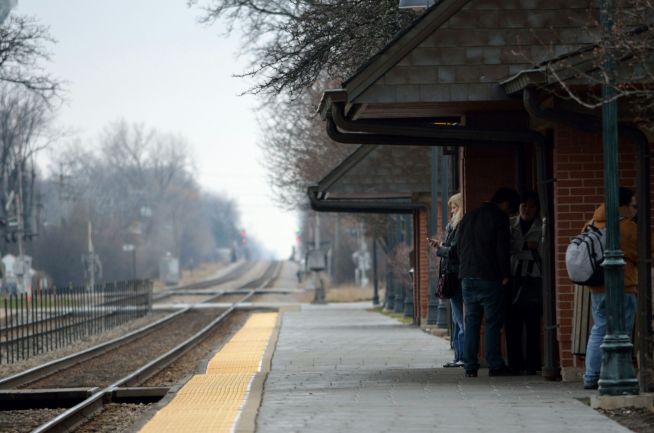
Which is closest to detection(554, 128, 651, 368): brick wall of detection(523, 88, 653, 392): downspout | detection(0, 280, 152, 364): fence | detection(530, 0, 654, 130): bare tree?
detection(530, 0, 654, 130): bare tree

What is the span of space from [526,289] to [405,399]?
280 centimetres

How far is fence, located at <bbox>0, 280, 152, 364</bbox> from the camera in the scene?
31078 millimetres

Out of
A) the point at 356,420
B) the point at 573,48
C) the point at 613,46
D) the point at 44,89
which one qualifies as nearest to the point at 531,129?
the point at 573,48

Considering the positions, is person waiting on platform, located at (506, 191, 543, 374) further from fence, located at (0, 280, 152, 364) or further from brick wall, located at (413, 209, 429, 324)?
brick wall, located at (413, 209, 429, 324)

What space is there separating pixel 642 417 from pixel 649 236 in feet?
7.19

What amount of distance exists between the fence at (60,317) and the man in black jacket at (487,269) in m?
13.5

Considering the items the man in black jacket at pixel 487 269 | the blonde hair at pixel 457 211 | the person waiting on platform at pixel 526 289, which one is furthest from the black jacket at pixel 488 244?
the blonde hair at pixel 457 211

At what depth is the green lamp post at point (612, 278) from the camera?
11.8m

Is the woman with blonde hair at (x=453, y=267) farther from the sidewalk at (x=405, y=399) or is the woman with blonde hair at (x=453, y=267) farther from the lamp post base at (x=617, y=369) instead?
the lamp post base at (x=617, y=369)

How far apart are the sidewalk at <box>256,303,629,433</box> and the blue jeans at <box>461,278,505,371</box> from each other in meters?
0.23

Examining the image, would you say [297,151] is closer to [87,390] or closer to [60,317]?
[60,317]

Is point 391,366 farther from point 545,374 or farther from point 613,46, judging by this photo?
point 613,46

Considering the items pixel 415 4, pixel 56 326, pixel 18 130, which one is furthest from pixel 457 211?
pixel 18 130

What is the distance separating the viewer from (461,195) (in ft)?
55.6
